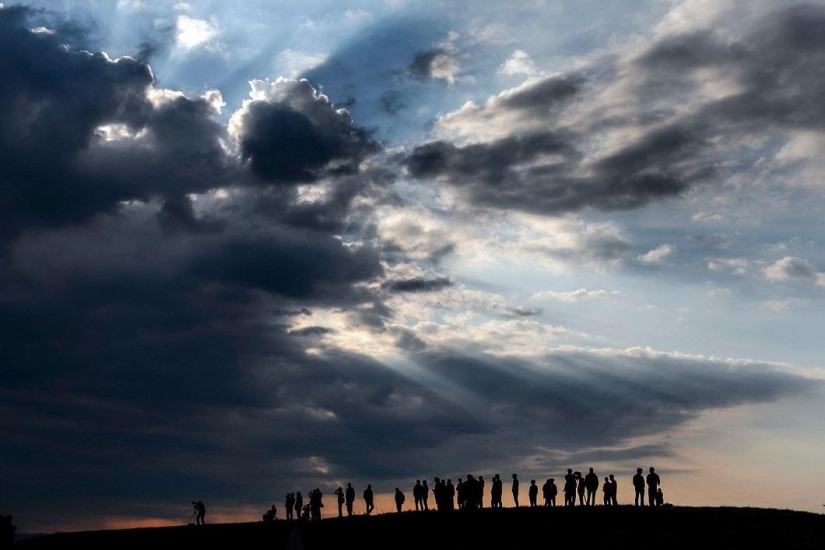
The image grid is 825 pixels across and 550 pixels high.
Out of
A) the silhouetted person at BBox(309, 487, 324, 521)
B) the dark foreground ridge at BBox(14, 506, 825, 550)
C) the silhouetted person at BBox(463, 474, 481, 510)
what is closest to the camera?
the dark foreground ridge at BBox(14, 506, 825, 550)

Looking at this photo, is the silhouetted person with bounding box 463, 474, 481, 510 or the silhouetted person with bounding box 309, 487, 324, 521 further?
the silhouetted person with bounding box 309, 487, 324, 521

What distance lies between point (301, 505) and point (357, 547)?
17.3 meters

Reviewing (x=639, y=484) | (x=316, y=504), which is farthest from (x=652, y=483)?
(x=316, y=504)

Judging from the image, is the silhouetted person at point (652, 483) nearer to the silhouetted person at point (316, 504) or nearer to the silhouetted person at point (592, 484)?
the silhouetted person at point (592, 484)

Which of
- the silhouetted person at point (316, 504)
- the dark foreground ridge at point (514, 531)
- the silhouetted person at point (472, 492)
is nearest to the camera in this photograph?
the dark foreground ridge at point (514, 531)

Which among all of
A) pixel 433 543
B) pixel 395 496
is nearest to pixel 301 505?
pixel 395 496

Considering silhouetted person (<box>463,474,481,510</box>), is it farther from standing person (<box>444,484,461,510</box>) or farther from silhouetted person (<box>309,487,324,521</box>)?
silhouetted person (<box>309,487,324,521</box>)

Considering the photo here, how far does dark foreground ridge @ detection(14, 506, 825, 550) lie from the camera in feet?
151

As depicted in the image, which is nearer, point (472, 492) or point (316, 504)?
point (472, 492)

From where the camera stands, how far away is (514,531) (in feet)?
163

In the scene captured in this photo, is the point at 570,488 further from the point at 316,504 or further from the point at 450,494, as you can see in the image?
the point at 316,504

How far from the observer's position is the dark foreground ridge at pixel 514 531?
151 feet

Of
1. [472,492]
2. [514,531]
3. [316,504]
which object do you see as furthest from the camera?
[316,504]

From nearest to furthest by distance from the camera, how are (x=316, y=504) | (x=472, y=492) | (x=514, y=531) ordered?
(x=514, y=531) < (x=472, y=492) < (x=316, y=504)
